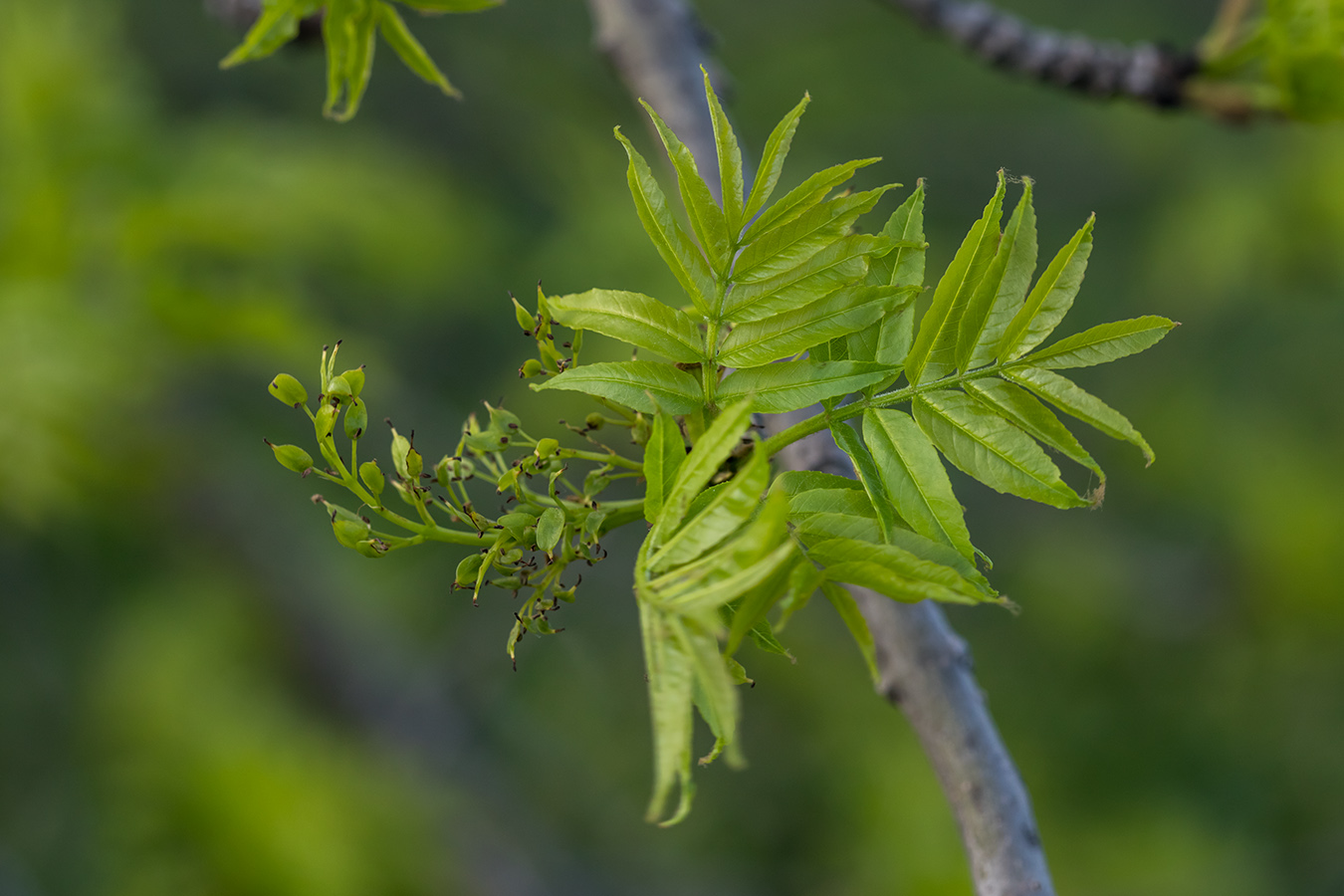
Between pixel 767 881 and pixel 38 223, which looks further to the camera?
pixel 767 881

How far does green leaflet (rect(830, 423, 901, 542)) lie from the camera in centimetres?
78

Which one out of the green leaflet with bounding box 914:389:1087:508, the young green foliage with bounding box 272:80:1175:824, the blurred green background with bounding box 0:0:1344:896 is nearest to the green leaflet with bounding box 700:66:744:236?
the young green foliage with bounding box 272:80:1175:824

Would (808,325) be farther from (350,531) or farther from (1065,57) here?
(1065,57)

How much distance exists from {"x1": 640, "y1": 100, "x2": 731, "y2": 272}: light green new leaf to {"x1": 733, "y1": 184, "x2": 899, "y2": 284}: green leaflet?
0.7 inches

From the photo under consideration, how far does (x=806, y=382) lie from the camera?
0.80 meters

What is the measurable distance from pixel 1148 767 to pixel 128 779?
5.25m

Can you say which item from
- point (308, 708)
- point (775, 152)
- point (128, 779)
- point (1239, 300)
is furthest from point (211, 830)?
point (1239, 300)

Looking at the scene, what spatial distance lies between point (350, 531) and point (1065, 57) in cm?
169

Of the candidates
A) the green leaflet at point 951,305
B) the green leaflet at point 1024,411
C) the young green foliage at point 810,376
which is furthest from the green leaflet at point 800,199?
the green leaflet at point 1024,411

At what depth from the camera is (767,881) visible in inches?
217

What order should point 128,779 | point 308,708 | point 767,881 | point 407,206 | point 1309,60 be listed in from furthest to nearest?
point 767,881, point 308,708, point 407,206, point 128,779, point 1309,60

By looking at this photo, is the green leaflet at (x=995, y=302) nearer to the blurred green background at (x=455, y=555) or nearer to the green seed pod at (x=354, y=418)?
the green seed pod at (x=354, y=418)

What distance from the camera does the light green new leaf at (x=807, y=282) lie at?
2.64ft

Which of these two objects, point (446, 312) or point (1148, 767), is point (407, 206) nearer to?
point (446, 312)
